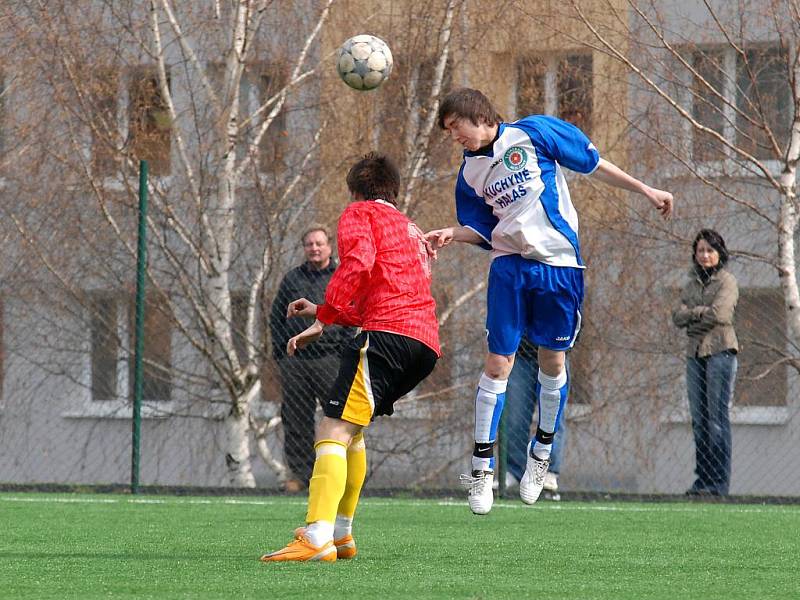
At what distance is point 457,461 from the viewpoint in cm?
1249

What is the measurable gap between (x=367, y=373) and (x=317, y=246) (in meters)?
4.90

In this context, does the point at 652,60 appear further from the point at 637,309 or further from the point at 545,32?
the point at 637,309

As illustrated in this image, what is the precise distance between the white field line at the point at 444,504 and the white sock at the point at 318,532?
158 inches

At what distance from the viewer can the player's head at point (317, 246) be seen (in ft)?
35.0

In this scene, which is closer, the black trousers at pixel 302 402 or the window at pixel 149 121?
the black trousers at pixel 302 402

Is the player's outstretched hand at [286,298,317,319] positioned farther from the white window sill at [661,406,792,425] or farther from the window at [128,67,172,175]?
the window at [128,67,172,175]

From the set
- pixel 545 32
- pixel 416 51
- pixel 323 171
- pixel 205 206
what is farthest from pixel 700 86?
pixel 205 206

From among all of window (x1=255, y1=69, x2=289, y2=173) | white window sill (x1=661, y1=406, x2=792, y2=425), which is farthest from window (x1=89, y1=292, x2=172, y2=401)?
white window sill (x1=661, y1=406, x2=792, y2=425)

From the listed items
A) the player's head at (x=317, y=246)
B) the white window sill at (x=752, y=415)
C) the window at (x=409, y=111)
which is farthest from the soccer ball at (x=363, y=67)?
the white window sill at (x=752, y=415)

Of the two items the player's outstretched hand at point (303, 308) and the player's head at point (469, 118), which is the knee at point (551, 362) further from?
the player's outstretched hand at point (303, 308)

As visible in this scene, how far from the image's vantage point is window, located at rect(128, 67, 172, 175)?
12508 mm

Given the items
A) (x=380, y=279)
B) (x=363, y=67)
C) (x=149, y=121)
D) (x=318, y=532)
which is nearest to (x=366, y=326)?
(x=380, y=279)

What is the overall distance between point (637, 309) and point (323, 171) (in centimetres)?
293

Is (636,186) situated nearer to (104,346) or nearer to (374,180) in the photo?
(374,180)
